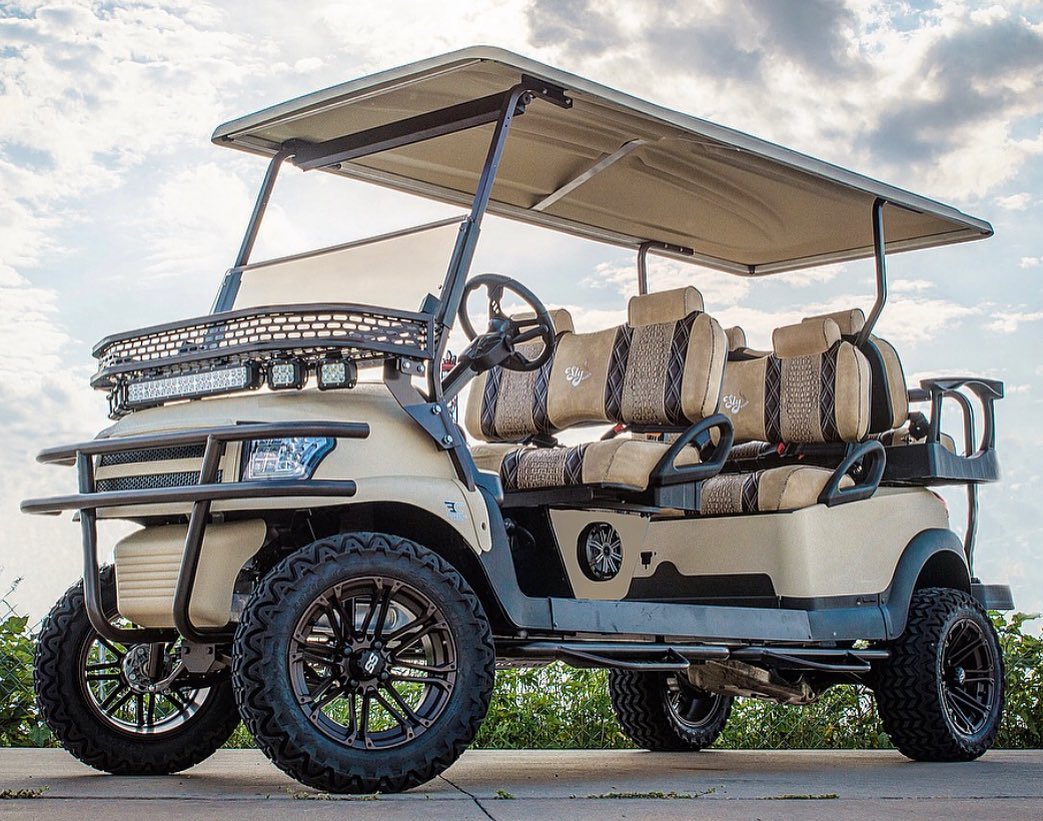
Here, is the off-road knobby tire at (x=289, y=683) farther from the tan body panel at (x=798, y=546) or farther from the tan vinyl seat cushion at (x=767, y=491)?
the tan vinyl seat cushion at (x=767, y=491)

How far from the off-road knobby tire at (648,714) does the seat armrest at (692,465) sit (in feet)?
5.78

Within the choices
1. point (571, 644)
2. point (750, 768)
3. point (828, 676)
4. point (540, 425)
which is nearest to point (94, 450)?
point (571, 644)

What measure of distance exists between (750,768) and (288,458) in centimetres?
261

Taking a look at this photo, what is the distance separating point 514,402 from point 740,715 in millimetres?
2737

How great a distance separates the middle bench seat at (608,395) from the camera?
5.38 metres

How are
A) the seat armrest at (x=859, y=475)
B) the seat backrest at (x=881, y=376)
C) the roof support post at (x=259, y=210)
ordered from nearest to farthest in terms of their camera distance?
the roof support post at (x=259, y=210), the seat armrest at (x=859, y=475), the seat backrest at (x=881, y=376)

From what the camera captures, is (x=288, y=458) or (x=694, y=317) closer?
(x=288, y=458)

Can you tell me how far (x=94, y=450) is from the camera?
4.48m

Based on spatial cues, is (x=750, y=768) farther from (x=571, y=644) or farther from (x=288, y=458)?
(x=288, y=458)

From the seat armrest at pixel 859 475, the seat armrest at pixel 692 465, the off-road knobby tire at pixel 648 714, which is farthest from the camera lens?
the off-road knobby tire at pixel 648 714

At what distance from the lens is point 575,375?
245 inches

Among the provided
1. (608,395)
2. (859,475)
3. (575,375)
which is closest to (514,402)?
(575,375)

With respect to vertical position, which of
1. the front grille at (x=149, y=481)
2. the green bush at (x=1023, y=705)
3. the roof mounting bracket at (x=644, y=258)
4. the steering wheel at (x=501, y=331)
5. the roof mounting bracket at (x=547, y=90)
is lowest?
the green bush at (x=1023, y=705)

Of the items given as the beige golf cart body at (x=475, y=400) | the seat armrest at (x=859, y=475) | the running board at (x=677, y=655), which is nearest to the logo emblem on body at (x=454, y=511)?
the beige golf cart body at (x=475, y=400)
